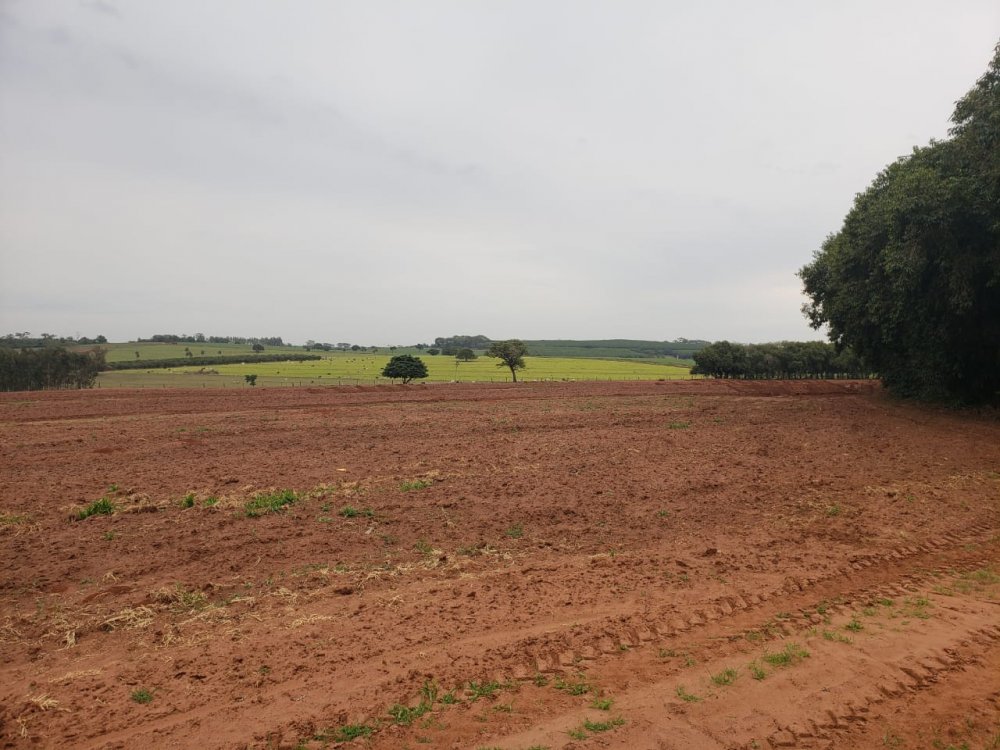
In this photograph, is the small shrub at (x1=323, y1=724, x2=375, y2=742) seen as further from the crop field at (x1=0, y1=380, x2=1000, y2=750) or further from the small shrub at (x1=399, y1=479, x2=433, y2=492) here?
the small shrub at (x1=399, y1=479, x2=433, y2=492)

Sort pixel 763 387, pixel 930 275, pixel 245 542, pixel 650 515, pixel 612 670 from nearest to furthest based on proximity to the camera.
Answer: pixel 612 670
pixel 245 542
pixel 650 515
pixel 930 275
pixel 763 387

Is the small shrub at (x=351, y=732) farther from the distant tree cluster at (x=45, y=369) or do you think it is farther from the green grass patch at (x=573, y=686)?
the distant tree cluster at (x=45, y=369)

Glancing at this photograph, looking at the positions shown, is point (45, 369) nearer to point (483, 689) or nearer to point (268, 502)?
point (268, 502)

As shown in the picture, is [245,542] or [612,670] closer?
[612,670]

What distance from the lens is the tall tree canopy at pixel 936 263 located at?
15.9m

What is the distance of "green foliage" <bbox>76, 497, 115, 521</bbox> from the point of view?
8.66 meters

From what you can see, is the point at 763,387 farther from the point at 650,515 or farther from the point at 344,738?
the point at 344,738

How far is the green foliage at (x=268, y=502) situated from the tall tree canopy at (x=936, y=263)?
62.1 ft

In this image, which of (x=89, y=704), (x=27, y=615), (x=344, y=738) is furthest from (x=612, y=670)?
(x=27, y=615)

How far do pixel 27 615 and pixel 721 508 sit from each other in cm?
966

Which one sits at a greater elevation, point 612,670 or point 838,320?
point 838,320

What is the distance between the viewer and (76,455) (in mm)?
13484

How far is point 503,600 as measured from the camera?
231 inches

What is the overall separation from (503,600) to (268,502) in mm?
5459
